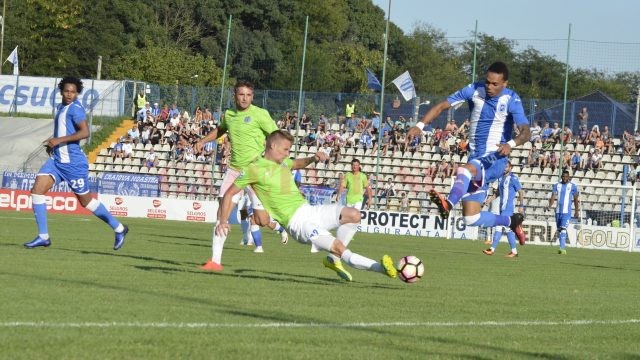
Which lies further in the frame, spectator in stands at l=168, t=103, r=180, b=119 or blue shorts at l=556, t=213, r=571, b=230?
spectator in stands at l=168, t=103, r=180, b=119

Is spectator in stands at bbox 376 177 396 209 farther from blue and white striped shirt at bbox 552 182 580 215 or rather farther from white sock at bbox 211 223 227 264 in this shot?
white sock at bbox 211 223 227 264

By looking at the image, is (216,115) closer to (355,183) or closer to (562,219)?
(355,183)

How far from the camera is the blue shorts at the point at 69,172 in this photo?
15.6 m

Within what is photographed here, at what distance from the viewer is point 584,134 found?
43000mm

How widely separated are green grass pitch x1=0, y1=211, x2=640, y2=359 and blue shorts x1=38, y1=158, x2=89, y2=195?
0.97m

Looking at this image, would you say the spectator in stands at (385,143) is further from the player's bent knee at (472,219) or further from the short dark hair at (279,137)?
the short dark hair at (279,137)

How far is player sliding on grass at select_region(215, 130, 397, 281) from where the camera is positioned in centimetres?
1143

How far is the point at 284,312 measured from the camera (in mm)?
9070

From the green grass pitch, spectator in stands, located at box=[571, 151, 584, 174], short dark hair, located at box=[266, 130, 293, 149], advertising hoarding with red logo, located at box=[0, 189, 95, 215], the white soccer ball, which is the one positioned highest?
spectator in stands, located at box=[571, 151, 584, 174]

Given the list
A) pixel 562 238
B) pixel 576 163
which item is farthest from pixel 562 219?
pixel 576 163

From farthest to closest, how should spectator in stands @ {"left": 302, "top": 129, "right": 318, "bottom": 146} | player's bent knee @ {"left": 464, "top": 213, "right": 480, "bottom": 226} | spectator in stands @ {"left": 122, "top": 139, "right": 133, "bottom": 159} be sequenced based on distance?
spectator in stands @ {"left": 122, "top": 139, "right": 133, "bottom": 159}, spectator in stands @ {"left": 302, "top": 129, "right": 318, "bottom": 146}, player's bent knee @ {"left": 464, "top": 213, "right": 480, "bottom": 226}

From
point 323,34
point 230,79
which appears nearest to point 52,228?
point 230,79

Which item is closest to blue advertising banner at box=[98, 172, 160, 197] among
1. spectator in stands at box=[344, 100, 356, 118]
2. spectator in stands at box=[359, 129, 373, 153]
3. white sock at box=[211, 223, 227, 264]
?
spectator in stands at box=[344, 100, 356, 118]

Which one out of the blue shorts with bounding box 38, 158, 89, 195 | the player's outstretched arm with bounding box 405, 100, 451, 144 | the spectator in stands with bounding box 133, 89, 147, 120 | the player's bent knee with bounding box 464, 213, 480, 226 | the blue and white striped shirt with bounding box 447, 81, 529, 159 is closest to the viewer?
the player's outstretched arm with bounding box 405, 100, 451, 144
